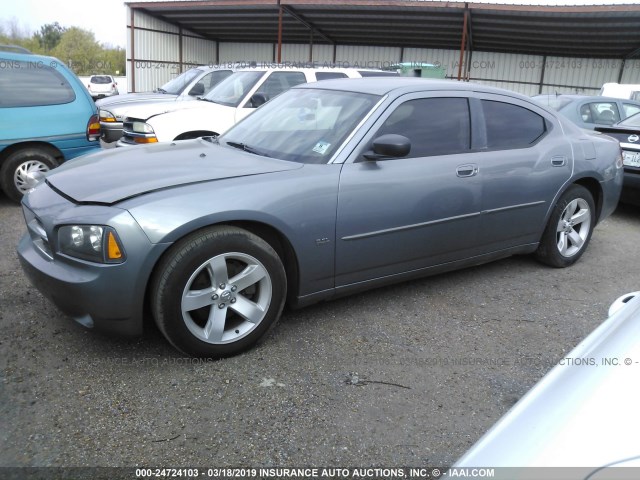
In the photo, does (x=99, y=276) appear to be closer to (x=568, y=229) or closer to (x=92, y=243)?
(x=92, y=243)

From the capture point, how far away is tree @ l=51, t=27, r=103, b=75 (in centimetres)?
5288

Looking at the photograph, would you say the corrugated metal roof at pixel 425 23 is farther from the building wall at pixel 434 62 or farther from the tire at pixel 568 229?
the tire at pixel 568 229

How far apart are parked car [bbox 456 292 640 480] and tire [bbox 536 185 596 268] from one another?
10.3 feet

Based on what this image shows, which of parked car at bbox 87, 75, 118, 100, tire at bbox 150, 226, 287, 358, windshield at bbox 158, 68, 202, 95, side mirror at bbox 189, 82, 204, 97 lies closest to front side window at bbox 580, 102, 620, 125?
side mirror at bbox 189, 82, 204, 97

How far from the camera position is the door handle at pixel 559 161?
4.45 meters

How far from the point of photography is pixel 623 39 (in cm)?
1955

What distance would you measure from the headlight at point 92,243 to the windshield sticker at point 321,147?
4.54ft

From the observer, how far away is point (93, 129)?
649 centimetres

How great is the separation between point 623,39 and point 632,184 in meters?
16.3

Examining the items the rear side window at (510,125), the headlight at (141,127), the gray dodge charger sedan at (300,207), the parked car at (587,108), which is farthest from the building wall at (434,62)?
the gray dodge charger sedan at (300,207)

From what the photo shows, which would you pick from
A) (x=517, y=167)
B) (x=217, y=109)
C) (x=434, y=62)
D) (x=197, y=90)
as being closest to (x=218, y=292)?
(x=517, y=167)

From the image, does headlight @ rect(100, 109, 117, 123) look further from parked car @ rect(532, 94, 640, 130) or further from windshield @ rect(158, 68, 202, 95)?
parked car @ rect(532, 94, 640, 130)

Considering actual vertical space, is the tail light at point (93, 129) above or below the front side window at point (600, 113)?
below

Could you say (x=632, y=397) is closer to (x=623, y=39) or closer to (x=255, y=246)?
(x=255, y=246)
